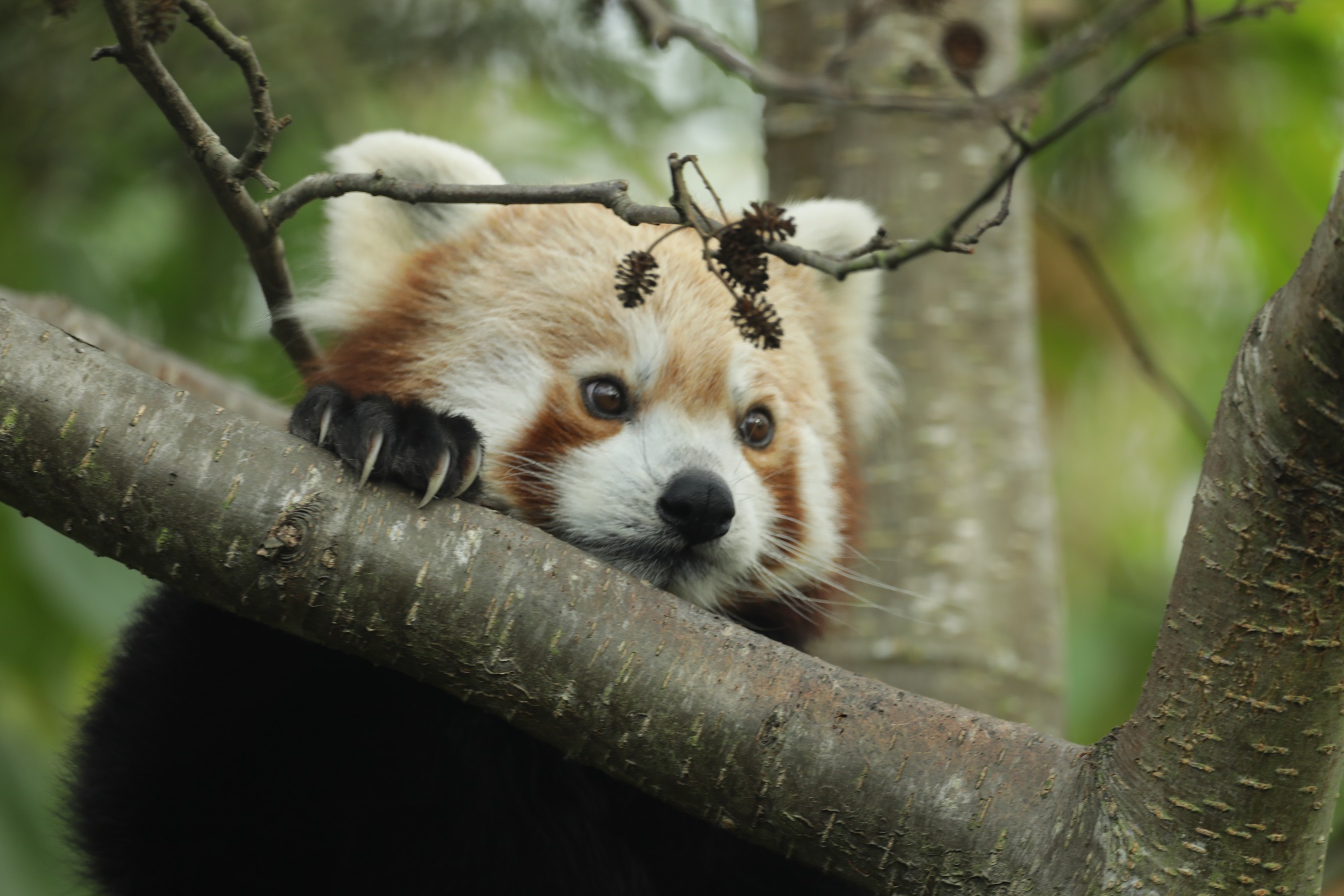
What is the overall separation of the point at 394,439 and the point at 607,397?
87cm

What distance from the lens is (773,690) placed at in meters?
1.70

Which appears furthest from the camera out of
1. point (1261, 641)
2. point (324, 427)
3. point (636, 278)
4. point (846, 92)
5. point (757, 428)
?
point (757, 428)

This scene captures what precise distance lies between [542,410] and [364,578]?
965 millimetres

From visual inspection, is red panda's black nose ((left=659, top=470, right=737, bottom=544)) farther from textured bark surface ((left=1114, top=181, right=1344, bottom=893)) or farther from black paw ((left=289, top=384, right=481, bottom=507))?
textured bark surface ((left=1114, top=181, right=1344, bottom=893))

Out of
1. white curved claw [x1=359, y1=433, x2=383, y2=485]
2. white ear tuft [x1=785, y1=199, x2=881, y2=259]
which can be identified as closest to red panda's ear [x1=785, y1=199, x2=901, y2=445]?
white ear tuft [x1=785, y1=199, x2=881, y2=259]

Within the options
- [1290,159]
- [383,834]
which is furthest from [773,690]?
[1290,159]

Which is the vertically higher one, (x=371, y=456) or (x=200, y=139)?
(x=200, y=139)

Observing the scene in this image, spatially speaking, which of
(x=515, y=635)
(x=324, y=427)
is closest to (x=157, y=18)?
(x=324, y=427)

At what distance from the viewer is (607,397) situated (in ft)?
8.59

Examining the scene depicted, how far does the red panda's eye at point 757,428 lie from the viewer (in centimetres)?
279

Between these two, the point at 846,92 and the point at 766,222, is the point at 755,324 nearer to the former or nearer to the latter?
the point at 766,222

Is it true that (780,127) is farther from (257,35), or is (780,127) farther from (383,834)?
(383,834)

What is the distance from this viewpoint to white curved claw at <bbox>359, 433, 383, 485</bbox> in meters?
1.73

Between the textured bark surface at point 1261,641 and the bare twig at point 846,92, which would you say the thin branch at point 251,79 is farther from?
the textured bark surface at point 1261,641
